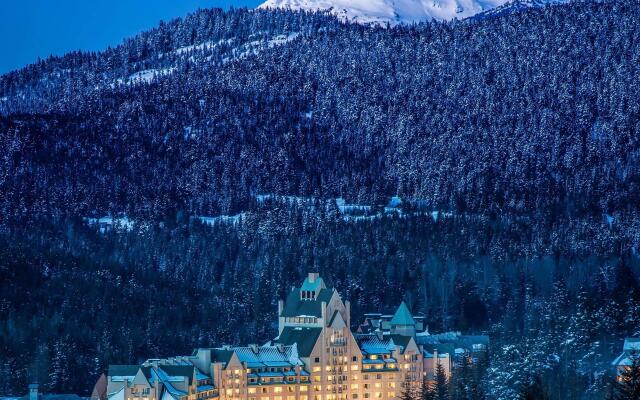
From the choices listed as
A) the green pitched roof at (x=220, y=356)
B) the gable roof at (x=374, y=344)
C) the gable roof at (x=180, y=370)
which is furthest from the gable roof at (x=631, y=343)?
the gable roof at (x=180, y=370)

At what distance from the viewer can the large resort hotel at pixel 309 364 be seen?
133250mm

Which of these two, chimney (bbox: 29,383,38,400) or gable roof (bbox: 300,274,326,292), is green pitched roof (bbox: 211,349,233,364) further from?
gable roof (bbox: 300,274,326,292)

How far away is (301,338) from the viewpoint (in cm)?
14875

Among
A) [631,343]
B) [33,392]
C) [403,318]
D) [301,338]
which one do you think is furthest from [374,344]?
[33,392]

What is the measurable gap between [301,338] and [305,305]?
6173mm

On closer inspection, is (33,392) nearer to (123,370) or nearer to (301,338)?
(123,370)

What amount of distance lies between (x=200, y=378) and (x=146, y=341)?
135 feet

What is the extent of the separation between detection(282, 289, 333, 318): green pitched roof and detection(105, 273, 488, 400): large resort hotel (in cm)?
12

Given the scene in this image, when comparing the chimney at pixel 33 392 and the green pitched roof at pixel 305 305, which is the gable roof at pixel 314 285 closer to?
the green pitched roof at pixel 305 305

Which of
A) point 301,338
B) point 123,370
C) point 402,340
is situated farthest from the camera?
point 402,340

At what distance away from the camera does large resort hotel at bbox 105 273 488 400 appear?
133 m

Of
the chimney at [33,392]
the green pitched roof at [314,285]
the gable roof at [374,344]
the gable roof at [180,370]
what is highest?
the green pitched roof at [314,285]

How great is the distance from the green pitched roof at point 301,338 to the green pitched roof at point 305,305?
2.24 meters

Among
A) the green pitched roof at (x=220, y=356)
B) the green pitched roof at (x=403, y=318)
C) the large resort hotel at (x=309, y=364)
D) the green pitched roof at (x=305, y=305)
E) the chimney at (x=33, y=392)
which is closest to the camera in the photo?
the chimney at (x=33, y=392)
